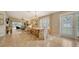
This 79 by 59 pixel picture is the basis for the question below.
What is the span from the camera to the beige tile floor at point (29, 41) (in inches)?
118

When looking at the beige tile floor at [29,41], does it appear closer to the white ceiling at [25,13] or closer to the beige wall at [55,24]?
the beige wall at [55,24]

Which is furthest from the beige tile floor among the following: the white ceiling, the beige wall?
the white ceiling

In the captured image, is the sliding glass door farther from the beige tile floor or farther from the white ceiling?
the white ceiling

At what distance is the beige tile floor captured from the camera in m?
3.00

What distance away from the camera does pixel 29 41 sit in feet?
9.91

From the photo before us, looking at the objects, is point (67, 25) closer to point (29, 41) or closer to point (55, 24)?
point (55, 24)

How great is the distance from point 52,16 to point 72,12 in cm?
38

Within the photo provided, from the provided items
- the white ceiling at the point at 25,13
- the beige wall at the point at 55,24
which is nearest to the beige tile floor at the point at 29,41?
the beige wall at the point at 55,24

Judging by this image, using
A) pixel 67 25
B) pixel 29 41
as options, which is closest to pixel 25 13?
pixel 29 41
